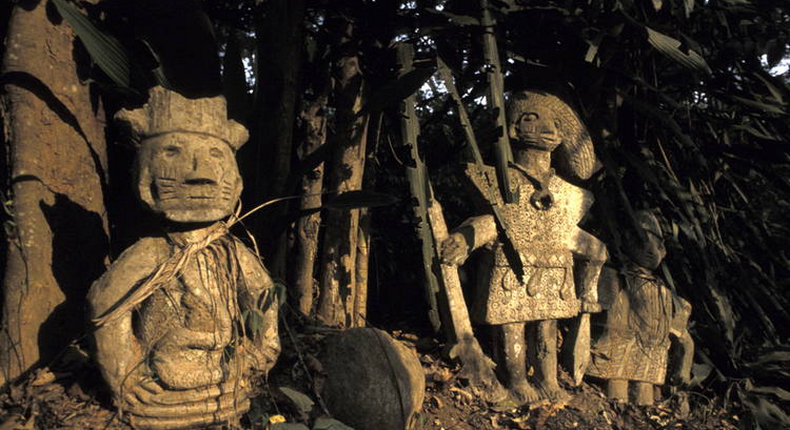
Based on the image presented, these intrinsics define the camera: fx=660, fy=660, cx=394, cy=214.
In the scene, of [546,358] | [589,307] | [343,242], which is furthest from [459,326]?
[589,307]

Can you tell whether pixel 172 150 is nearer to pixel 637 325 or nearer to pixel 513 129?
pixel 513 129

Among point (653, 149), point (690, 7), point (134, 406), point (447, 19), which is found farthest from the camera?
point (653, 149)

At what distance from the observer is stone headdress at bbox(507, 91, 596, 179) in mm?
3070

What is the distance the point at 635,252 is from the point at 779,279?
Result: 1.68m

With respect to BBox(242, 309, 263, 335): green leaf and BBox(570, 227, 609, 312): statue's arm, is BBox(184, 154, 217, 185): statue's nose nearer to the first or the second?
BBox(242, 309, 263, 335): green leaf

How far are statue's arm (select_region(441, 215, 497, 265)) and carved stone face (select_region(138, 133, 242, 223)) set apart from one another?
106cm

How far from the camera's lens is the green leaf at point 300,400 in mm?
2160

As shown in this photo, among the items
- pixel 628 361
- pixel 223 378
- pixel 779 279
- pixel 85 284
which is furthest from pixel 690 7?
pixel 85 284

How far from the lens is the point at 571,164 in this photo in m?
3.13

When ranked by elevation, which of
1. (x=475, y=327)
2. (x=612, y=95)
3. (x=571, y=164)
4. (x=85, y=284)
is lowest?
(x=475, y=327)

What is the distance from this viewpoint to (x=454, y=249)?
2.83 metres

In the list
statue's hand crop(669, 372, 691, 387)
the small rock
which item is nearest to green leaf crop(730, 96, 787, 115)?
statue's hand crop(669, 372, 691, 387)

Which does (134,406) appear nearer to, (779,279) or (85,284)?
(85,284)

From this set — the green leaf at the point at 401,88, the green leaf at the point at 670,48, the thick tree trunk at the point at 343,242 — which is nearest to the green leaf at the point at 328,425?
the thick tree trunk at the point at 343,242
